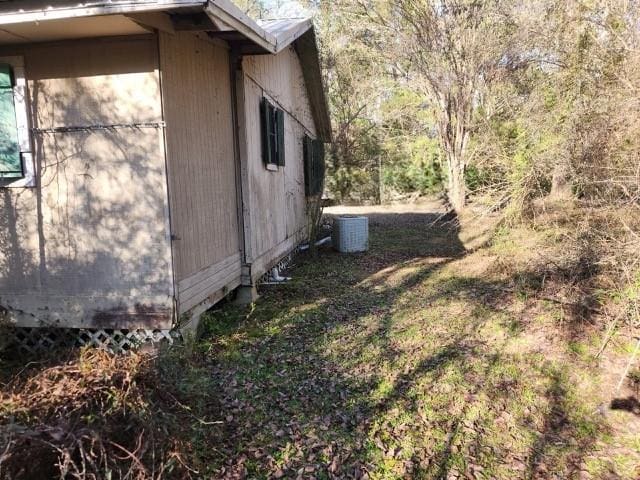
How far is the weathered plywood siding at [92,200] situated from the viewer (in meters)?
4.19

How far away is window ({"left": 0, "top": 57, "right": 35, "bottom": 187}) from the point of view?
14.0 feet

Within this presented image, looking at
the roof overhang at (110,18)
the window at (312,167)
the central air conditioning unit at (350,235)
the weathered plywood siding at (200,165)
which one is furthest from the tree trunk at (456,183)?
the roof overhang at (110,18)

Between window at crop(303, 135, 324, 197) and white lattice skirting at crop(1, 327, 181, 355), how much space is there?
6810mm

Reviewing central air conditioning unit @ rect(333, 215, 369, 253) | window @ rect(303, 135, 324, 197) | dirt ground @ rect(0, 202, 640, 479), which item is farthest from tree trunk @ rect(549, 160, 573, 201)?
window @ rect(303, 135, 324, 197)

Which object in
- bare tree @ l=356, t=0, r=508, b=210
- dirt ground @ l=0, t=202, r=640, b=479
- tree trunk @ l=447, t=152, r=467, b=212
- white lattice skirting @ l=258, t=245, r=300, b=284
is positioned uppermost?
bare tree @ l=356, t=0, r=508, b=210

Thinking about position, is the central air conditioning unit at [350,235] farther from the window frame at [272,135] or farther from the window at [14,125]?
the window at [14,125]

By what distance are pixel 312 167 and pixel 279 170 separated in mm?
3540

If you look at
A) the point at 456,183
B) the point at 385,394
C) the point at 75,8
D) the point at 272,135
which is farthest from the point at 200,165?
the point at 456,183

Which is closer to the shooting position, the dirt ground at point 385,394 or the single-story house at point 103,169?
the dirt ground at point 385,394

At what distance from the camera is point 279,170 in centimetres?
815

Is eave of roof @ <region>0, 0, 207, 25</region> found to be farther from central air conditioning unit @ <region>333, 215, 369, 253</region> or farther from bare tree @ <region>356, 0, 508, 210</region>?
bare tree @ <region>356, 0, 508, 210</region>

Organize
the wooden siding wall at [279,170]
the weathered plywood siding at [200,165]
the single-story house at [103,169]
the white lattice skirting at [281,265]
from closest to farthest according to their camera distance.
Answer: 1. the single-story house at [103,169]
2. the weathered plywood siding at [200,165]
3. the wooden siding wall at [279,170]
4. the white lattice skirting at [281,265]

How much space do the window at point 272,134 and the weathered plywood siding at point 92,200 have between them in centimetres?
285

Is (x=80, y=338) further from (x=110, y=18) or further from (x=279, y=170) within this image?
(x=279, y=170)
